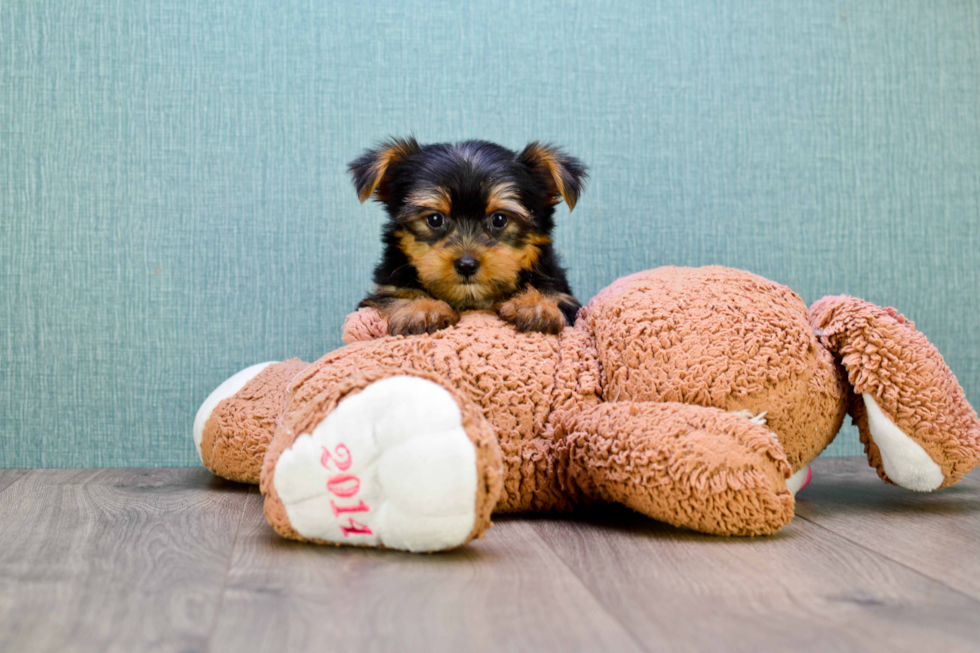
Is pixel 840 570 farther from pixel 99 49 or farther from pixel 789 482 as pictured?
pixel 99 49

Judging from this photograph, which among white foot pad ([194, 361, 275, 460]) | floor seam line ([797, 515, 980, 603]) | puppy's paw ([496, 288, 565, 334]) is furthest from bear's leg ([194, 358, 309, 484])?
floor seam line ([797, 515, 980, 603])

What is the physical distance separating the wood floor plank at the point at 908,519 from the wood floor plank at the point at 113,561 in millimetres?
1269

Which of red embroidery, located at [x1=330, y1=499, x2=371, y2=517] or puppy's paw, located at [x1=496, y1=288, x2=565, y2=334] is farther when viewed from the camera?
puppy's paw, located at [x1=496, y1=288, x2=565, y2=334]

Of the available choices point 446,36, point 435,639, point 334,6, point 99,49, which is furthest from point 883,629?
point 99,49

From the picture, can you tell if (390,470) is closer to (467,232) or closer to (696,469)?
(696,469)

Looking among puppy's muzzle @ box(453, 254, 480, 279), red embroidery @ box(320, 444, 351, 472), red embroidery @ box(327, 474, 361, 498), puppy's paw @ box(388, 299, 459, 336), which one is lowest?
red embroidery @ box(327, 474, 361, 498)

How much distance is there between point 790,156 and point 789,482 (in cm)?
145

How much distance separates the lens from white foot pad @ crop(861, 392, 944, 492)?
184 cm

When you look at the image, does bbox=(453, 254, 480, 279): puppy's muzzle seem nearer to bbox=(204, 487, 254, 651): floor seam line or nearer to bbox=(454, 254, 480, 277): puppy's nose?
bbox=(454, 254, 480, 277): puppy's nose

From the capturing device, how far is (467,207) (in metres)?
1.99

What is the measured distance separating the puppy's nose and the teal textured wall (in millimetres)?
894

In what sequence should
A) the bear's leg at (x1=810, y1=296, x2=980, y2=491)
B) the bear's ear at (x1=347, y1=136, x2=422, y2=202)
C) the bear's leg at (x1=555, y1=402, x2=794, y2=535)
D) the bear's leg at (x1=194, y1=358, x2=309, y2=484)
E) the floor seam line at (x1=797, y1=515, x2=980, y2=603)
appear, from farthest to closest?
the bear's leg at (x1=194, y1=358, x2=309, y2=484) < the bear's ear at (x1=347, y1=136, x2=422, y2=202) < the bear's leg at (x1=810, y1=296, x2=980, y2=491) < the bear's leg at (x1=555, y1=402, x2=794, y2=535) < the floor seam line at (x1=797, y1=515, x2=980, y2=603)

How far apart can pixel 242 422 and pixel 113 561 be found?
0.81 m

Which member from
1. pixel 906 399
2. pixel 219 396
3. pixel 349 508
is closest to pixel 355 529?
pixel 349 508
